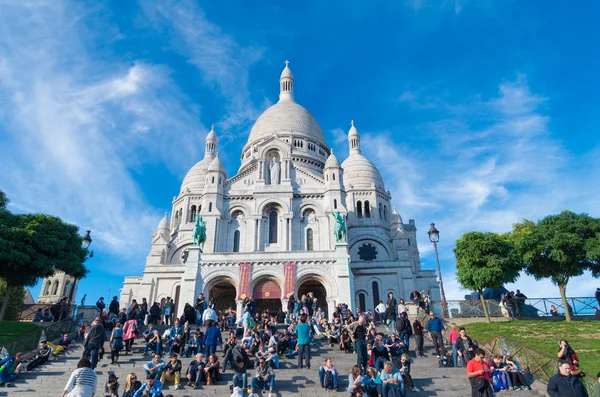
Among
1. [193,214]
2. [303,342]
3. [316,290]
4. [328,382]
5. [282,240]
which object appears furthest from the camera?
[193,214]

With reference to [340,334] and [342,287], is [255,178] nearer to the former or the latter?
[342,287]

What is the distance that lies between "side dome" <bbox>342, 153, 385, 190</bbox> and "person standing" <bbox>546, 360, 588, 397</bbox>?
126 ft

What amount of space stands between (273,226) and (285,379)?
24.1 metres

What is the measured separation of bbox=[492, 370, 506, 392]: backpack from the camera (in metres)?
12.3

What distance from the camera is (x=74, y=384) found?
830 centimetres

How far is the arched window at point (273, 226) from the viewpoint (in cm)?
3672

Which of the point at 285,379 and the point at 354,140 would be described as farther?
the point at 354,140

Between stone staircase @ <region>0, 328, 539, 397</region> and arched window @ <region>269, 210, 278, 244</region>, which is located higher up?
arched window @ <region>269, 210, 278, 244</region>

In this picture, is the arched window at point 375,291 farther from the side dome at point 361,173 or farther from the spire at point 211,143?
the spire at point 211,143

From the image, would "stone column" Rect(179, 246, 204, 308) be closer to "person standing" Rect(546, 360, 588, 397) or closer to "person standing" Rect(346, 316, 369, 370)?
"person standing" Rect(346, 316, 369, 370)

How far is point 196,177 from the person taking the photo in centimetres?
4797

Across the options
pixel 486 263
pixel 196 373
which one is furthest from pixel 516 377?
pixel 486 263

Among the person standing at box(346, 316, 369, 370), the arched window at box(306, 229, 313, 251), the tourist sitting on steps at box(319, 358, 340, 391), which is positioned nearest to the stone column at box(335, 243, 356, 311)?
the arched window at box(306, 229, 313, 251)

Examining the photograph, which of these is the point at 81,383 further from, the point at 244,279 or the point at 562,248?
the point at 562,248
